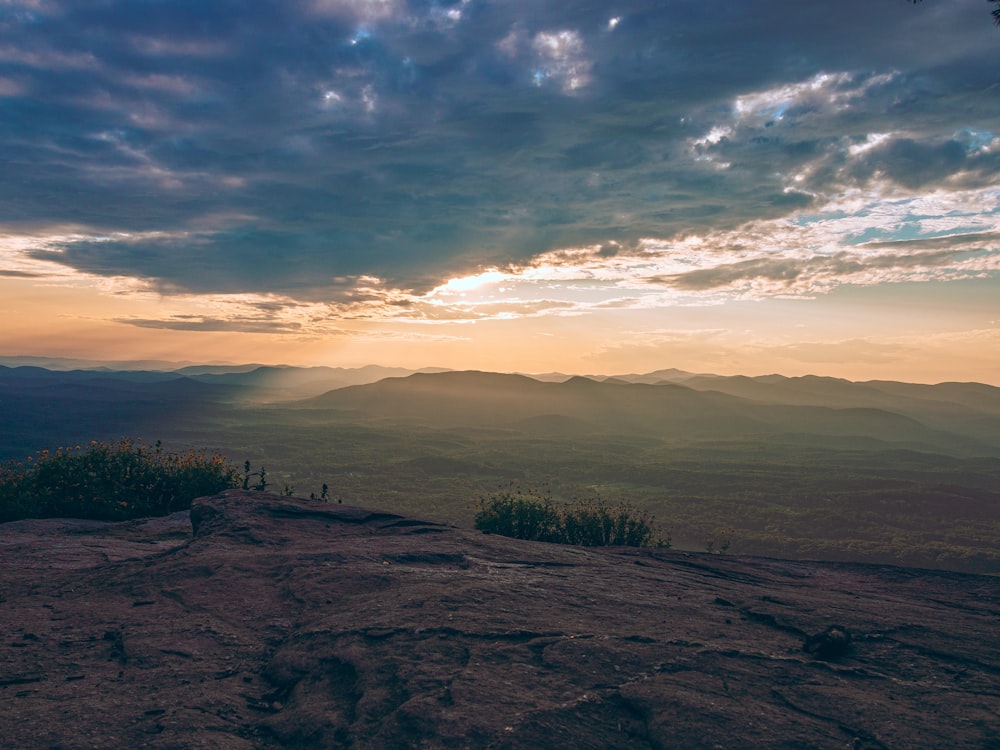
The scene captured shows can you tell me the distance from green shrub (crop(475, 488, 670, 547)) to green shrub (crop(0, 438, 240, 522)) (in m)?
6.70

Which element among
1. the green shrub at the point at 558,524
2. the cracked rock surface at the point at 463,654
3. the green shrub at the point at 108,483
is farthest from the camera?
the green shrub at the point at 558,524

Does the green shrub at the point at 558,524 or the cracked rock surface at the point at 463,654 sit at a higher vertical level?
the cracked rock surface at the point at 463,654

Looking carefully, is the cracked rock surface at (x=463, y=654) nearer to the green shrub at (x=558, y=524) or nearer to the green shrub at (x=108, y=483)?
the green shrub at (x=108, y=483)

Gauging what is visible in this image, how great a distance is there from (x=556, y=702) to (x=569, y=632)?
4.30 ft

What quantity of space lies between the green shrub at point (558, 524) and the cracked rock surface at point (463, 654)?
524cm

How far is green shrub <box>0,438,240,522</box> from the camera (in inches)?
540

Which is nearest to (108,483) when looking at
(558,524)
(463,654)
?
(558,524)

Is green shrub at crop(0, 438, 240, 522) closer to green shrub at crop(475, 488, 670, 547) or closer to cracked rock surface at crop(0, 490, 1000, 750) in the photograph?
cracked rock surface at crop(0, 490, 1000, 750)

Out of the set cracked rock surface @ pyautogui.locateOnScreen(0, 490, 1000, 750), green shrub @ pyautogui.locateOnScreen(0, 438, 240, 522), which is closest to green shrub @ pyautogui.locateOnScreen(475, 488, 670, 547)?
cracked rock surface @ pyautogui.locateOnScreen(0, 490, 1000, 750)

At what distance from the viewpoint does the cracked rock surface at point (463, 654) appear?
468 centimetres

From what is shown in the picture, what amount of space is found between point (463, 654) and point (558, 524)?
9578mm

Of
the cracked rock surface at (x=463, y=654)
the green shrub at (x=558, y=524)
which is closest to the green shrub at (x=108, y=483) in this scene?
the cracked rock surface at (x=463, y=654)

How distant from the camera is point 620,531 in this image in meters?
14.9

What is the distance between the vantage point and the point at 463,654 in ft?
18.8
